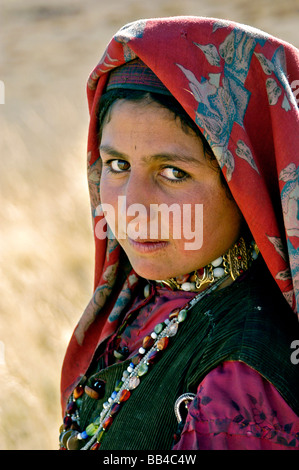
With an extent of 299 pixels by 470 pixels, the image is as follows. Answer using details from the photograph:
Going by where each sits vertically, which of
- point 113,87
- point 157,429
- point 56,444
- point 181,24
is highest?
point 181,24

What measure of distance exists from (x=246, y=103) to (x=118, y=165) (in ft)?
1.51

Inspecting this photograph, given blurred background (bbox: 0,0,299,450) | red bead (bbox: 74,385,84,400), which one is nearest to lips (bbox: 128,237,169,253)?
red bead (bbox: 74,385,84,400)

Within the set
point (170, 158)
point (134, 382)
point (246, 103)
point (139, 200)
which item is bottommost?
point (134, 382)

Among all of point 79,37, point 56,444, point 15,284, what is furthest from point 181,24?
point 79,37

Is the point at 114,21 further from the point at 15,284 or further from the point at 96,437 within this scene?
the point at 96,437

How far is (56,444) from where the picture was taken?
160 inches

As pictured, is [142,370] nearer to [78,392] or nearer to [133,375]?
[133,375]

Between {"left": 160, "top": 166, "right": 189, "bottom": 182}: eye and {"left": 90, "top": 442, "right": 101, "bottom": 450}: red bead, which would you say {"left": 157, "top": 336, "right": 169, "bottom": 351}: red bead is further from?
{"left": 160, "top": 166, "right": 189, "bottom": 182}: eye

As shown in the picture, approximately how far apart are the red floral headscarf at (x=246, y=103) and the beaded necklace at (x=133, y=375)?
283mm

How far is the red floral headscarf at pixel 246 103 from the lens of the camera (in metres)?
1.83

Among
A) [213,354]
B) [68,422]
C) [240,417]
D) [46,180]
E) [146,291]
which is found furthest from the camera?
[46,180]

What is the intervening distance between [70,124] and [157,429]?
6.13 metres

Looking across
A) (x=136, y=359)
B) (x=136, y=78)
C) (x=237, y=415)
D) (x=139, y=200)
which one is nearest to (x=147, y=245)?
(x=139, y=200)

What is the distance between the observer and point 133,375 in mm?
2055
